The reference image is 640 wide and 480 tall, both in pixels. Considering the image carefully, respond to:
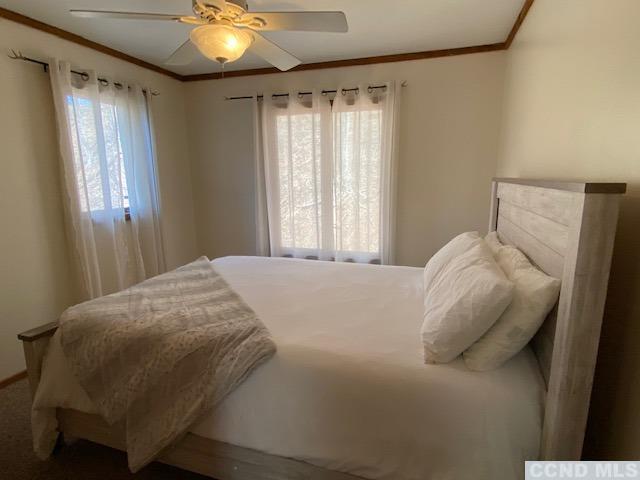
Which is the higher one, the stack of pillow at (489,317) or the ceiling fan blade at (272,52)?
the ceiling fan blade at (272,52)

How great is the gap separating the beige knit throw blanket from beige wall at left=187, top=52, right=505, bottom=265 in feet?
7.53

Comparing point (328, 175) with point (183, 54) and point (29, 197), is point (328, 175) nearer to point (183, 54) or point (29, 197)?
point (183, 54)

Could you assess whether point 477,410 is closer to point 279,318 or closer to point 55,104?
point 279,318

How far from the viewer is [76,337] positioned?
1.40 m

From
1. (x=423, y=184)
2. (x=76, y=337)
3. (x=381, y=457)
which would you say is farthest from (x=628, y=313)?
(x=423, y=184)

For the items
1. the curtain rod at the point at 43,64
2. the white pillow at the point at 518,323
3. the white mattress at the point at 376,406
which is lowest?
the white mattress at the point at 376,406

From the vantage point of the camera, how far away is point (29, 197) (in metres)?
2.35

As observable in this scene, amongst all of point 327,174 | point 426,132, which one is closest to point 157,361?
point 327,174

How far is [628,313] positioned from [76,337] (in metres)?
1.99

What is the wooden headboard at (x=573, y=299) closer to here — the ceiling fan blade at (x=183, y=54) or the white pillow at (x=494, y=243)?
the white pillow at (x=494, y=243)

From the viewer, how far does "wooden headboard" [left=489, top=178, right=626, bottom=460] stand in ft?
2.68

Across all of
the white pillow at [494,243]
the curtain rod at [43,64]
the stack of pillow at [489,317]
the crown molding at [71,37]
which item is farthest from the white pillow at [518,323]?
the crown molding at [71,37]

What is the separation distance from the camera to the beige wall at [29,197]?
2221 millimetres

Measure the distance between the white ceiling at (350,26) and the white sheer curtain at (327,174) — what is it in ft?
1.36
